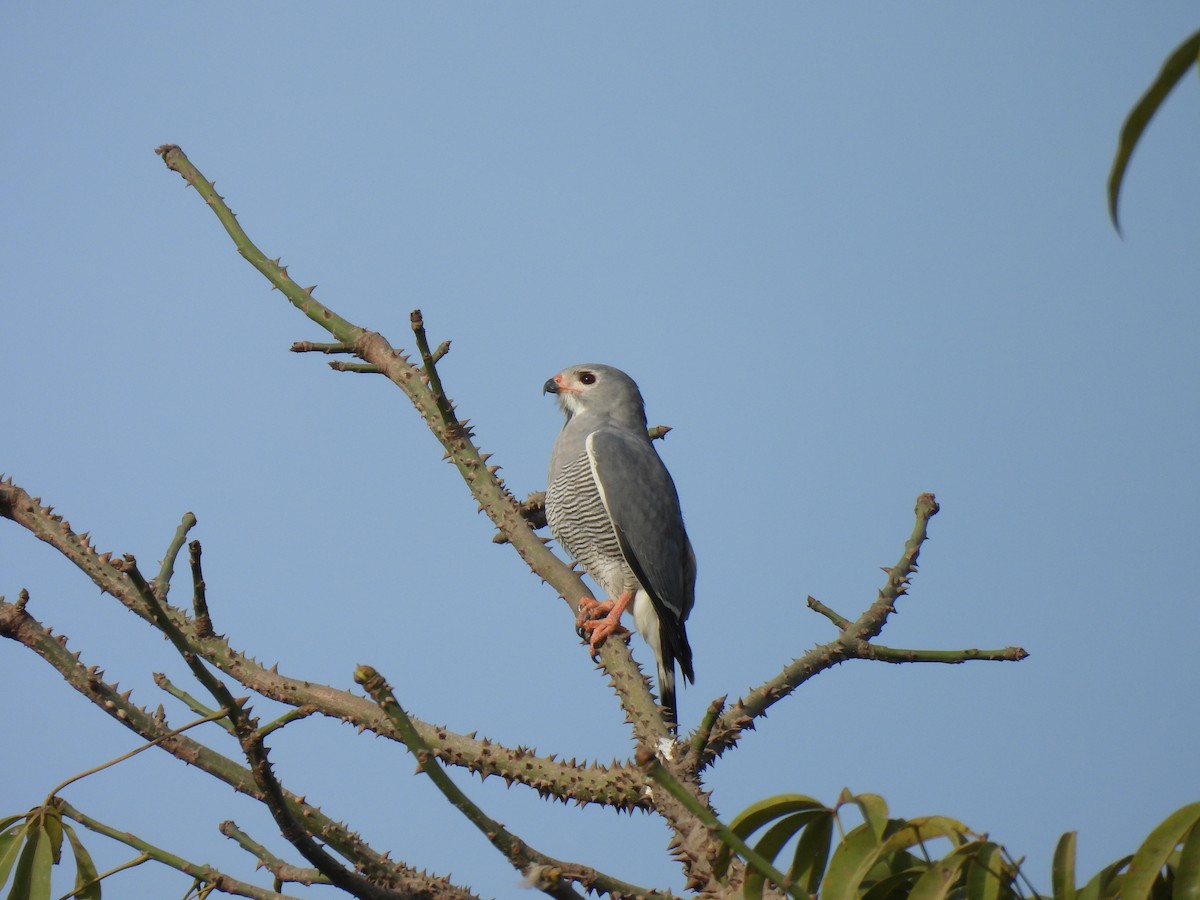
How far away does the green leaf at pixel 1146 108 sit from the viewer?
93cm

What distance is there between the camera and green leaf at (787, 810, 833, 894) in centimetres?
210

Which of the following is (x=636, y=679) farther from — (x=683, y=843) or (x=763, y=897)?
(x=763, y=897)

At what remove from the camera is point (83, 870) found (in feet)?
8.75

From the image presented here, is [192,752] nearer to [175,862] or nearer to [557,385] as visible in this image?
[175,862]

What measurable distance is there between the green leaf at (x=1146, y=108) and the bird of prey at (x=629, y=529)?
5.01 m

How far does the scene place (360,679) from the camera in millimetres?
1842

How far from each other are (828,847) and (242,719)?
111cm

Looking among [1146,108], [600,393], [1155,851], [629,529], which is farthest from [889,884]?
[600,393]

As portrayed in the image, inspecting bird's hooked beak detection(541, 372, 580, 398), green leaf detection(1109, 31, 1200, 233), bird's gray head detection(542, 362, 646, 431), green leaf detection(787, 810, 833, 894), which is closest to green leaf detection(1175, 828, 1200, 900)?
green leaf detection(787, 810, 833, 894)

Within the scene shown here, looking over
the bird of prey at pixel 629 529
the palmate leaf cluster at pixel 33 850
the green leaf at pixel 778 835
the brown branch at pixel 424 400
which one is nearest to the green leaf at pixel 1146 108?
the green leaf at pixel 778 835

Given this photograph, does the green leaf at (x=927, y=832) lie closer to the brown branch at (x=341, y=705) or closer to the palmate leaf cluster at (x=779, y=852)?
the palmate leaf cluster at (x=779, y=852)

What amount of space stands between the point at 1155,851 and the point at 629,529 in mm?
4757

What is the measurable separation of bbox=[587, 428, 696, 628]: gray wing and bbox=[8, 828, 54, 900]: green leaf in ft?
13.3

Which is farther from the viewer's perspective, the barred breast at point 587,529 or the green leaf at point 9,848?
the barred breast at point 587,529
